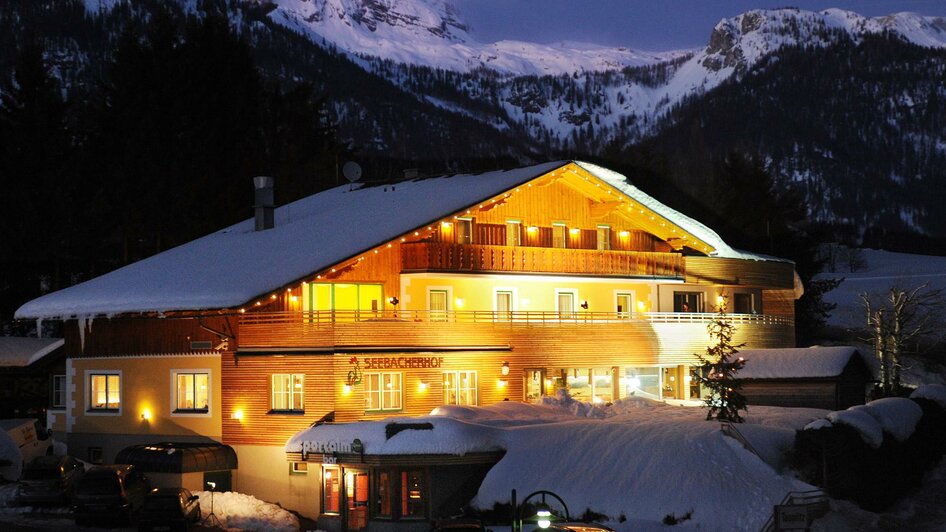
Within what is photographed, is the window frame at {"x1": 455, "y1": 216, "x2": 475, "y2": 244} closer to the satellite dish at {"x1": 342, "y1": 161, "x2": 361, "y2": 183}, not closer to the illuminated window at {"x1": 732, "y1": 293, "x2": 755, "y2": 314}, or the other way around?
the satellite dish at {"x1": 342, "y1": 161, "x2": 361, "y2": 183}

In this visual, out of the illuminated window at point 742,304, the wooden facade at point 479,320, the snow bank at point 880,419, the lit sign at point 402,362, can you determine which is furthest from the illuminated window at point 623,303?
the lit sign at point 402,362

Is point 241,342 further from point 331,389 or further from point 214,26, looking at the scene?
point 214,26

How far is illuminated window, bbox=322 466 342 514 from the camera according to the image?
42.0 meters

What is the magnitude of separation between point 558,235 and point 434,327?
10347mm

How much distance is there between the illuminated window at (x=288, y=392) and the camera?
44.5 m

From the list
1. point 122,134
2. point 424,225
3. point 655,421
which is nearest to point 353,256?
point 424,225

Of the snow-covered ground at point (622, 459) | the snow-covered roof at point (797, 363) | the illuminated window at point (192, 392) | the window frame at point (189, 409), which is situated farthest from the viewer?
the snow-covered roof at point (797, 363)

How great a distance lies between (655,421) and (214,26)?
159ft

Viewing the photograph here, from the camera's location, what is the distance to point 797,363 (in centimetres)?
5391

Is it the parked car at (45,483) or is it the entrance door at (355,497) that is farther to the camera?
the parked car at (45,483)

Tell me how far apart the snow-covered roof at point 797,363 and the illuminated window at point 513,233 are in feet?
34.4

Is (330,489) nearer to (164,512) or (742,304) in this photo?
(164,512)

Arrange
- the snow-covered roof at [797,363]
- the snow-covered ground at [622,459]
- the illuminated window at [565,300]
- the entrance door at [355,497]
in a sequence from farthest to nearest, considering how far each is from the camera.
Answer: the illuminated window at [565,300] → the snow-covered roof at [797,363] → the entrance door at [355,497] → the snow-covered ground at [622,459]

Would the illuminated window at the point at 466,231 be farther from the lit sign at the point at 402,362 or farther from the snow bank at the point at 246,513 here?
the snow bank at the point at 246,513
